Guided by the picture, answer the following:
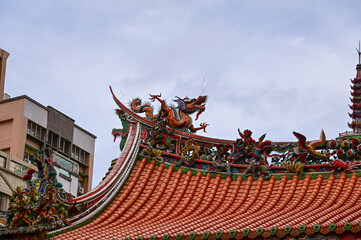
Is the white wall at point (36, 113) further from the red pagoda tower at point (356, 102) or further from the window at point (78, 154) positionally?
the red pagoda tower at point (356, 102)

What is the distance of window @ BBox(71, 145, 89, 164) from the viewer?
45.1 m

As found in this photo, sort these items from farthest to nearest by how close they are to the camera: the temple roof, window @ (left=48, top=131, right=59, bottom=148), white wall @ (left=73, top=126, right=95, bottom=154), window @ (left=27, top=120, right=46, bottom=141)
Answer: white wall @ (left=73, top=126, right=95, bottom=154) < window @ (left=48, top=131, right=59, bottom=148) < window @ (left=27, top=120, right=46, bottom=141) < the temple roof

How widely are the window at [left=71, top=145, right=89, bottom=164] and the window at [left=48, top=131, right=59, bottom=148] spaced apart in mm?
1686

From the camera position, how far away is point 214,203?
22.6 meters

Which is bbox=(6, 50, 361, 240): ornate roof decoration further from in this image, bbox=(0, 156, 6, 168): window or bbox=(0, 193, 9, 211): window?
bbox=(0, 156, 6, 168): window

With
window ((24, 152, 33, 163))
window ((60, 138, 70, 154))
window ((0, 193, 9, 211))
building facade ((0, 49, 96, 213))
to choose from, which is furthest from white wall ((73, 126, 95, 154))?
window ((0, 193, 9, 211))

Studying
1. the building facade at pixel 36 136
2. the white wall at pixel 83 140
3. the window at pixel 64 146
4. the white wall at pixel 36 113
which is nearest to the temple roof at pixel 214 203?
the building facade at pixel 36 136

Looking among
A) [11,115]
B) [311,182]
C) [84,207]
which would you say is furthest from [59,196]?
[11,115]

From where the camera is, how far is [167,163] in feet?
79.4

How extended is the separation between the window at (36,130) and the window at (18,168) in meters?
4.09

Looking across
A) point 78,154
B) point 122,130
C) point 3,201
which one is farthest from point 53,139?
point 122,130

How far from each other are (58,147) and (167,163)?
783 inches

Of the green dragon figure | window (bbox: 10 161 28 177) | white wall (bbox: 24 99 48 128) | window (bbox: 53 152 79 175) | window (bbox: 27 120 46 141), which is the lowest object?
the green dragon figure

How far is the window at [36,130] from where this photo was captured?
41.2 m
